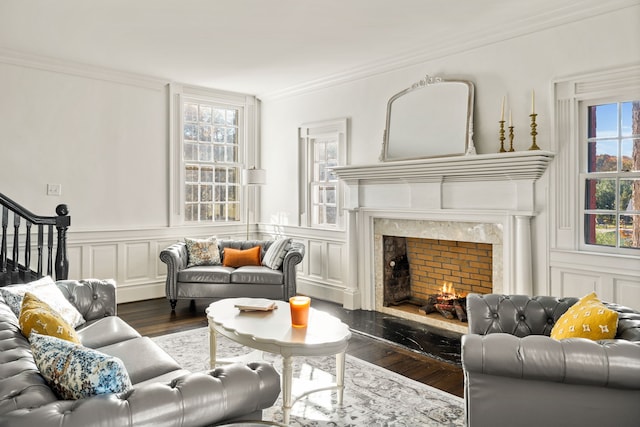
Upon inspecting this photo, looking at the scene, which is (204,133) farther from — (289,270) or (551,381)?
(551,381)

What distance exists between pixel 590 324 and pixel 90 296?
3.07 metres

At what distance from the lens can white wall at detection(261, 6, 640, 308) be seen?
11.2ft

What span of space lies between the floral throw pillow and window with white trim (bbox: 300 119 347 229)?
1266 mm

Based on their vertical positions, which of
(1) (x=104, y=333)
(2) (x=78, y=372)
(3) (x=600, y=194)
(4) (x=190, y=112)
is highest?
(4) (x=190, y=112)

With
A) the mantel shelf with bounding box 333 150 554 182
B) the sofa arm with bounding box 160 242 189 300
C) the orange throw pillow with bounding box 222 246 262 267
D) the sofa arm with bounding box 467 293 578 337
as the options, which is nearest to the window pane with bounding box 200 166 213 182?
the orange throw pillow with bounding box 222 246 262 267

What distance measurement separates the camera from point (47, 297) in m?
2.78

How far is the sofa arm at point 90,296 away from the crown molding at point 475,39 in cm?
349

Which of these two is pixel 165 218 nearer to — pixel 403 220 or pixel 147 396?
pixel 403 220

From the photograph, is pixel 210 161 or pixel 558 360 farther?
pixel 210 161

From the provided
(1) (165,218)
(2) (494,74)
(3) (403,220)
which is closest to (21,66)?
(1) (165,218)

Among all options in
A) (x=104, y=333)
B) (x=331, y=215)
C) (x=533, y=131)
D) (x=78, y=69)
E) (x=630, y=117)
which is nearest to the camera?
(x=104, y=333)

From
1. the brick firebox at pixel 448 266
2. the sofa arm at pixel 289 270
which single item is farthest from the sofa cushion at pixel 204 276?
the brick firebox at pixel 448 266

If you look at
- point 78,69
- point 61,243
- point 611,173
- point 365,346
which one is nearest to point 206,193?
point 78,69

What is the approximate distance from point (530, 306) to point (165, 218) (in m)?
4.61
